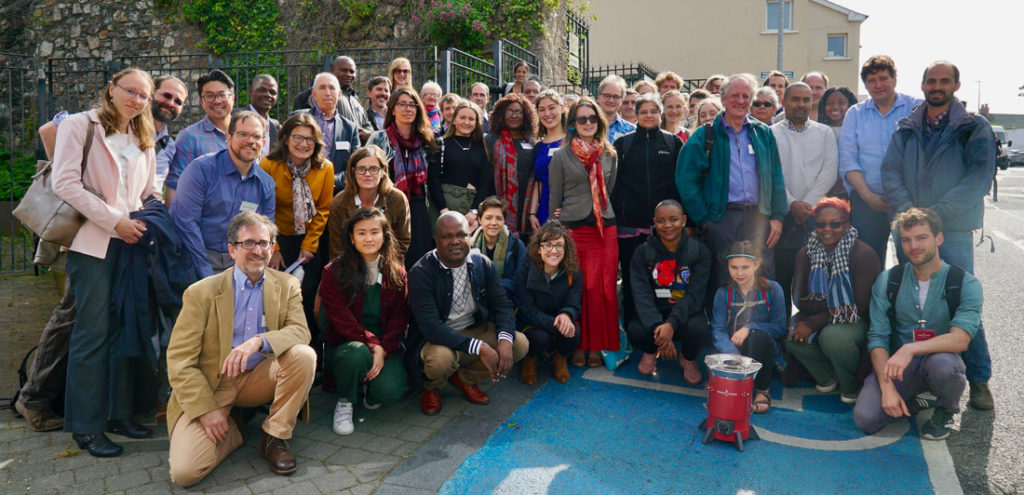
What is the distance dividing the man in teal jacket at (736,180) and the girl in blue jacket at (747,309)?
0.24 metres

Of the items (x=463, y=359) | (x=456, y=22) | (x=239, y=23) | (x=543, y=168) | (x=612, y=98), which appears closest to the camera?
(x=463, y=359)

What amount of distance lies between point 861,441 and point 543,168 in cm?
312

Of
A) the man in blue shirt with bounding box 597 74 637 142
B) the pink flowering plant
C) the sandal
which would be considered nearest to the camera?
the sandal

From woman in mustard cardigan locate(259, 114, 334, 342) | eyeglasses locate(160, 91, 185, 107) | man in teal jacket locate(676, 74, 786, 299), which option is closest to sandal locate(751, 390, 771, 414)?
man in teal jacket locate(676, 74, 786, 299)

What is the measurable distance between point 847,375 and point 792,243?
1.17m

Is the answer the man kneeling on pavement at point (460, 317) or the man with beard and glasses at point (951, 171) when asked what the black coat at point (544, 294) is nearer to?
the man kneeling on pavement at point (460, 317)

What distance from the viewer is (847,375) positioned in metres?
4.62

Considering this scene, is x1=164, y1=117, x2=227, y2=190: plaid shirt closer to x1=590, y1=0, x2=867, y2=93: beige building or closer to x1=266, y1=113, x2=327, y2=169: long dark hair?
x1=266, y1=113, x2=327, y2=169: long dark hair

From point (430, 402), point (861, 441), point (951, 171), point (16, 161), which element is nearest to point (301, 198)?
point (430, 402)

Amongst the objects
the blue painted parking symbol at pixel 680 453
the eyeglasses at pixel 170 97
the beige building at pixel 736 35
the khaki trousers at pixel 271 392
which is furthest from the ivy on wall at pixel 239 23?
the beige building at pixel 736 35

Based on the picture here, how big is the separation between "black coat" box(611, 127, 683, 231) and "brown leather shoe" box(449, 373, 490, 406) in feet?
6.03

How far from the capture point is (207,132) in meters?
4.84

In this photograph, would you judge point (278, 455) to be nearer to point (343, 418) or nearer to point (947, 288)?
point (343, 418)

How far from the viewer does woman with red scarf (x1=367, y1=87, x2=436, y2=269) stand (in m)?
5.50
